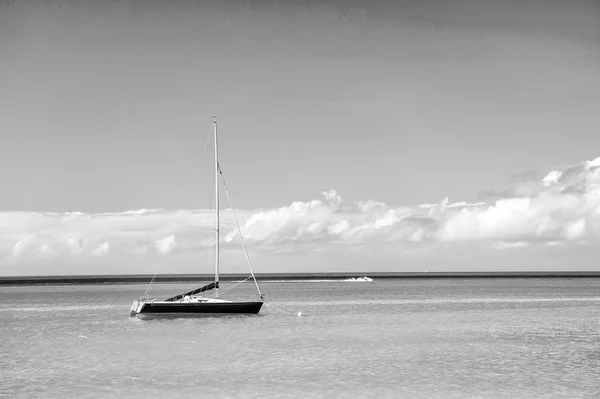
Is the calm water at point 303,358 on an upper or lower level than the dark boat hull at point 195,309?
lower

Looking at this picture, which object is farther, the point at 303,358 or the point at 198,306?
the point at 198,306

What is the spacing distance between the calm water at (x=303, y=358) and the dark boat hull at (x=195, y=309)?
3.06 feet

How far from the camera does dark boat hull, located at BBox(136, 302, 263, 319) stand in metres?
62.9

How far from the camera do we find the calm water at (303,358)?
3112cm

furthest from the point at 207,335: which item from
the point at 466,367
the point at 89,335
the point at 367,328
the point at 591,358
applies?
the point at 591,358

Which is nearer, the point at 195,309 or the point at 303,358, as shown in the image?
the point at 303,358

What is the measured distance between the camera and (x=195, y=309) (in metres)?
63.3

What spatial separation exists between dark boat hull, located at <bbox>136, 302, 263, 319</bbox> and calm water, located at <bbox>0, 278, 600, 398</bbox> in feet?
3.06

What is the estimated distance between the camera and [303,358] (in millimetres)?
40844

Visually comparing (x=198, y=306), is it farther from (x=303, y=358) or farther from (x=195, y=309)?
(x=303, y=358)

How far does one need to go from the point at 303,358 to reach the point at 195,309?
80.8ft

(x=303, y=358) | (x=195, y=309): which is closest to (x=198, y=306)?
(x=195, y=309)

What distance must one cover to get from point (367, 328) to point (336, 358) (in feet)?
62.1

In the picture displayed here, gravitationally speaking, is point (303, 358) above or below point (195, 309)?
below
